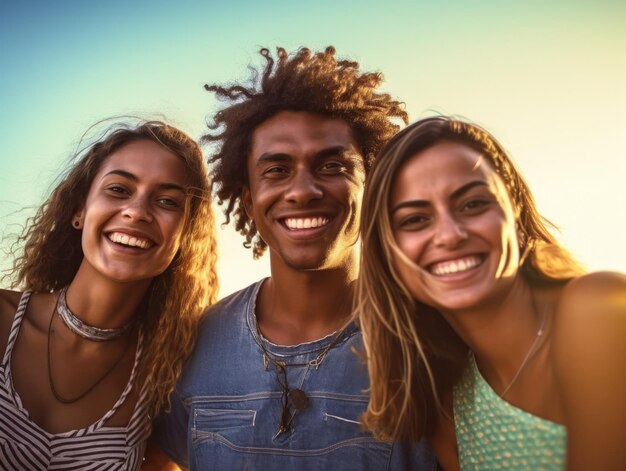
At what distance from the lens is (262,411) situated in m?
3.62

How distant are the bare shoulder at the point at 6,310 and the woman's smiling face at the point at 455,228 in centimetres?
254

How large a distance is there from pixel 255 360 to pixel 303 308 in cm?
46

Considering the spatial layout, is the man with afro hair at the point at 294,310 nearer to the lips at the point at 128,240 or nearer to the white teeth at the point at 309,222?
the white teeth at the point at 309,222

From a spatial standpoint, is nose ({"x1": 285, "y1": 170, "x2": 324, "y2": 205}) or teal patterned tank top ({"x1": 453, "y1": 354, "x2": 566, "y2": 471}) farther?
nose ({"x1": 285, "y1": 170, "x2": 324, "y2": 205})

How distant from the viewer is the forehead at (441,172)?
9.03 feet

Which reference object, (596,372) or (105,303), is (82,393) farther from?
(596,372)

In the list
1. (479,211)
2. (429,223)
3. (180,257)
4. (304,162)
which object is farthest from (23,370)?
(479,211)

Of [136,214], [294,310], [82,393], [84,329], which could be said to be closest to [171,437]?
[82,393]

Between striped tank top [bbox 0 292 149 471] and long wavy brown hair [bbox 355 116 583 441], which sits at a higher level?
long wavy brown hair [bbox 355 116 583 441]

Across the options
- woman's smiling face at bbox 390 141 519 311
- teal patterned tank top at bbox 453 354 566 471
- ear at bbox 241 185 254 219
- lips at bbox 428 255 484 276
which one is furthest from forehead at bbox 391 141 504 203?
ear at bbox 241 185 254 219

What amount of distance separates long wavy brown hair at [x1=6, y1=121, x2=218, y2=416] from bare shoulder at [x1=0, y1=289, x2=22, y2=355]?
0.22 m

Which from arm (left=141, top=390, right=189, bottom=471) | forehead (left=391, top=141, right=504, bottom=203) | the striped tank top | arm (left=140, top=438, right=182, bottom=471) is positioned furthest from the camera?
arm (left=140, top=438, right=182, bottom=471)

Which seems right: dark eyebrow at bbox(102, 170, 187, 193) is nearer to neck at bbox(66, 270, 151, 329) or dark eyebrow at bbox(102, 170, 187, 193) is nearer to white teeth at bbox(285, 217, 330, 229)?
neck at bbox(66, 270, 151, 329)

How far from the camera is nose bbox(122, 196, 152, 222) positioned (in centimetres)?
367
